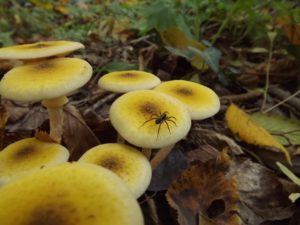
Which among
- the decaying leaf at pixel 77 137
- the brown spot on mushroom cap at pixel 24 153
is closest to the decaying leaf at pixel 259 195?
the decaying leaf at pixel 77 137

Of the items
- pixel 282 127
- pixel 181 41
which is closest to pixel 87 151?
pixel 282 127

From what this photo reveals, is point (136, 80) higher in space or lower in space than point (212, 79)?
higher

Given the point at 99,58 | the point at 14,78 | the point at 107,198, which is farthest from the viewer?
the point at 99,58

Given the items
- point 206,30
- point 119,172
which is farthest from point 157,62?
point 119,172

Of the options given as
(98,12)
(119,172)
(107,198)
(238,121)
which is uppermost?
(107,198)

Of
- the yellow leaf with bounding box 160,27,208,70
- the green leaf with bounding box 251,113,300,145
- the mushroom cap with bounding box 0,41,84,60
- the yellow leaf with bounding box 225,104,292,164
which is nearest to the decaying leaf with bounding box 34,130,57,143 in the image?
the mushroom cap with bounding box 0,41,84,60

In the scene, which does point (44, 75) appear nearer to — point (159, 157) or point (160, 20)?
point (159, 157)

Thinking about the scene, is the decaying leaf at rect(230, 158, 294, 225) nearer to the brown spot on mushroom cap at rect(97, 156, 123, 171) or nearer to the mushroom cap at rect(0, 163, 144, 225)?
the brown spot on mushroom cap at rect(97, 156, 123, 171)

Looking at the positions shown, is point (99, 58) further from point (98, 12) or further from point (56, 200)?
point (56, 200)
